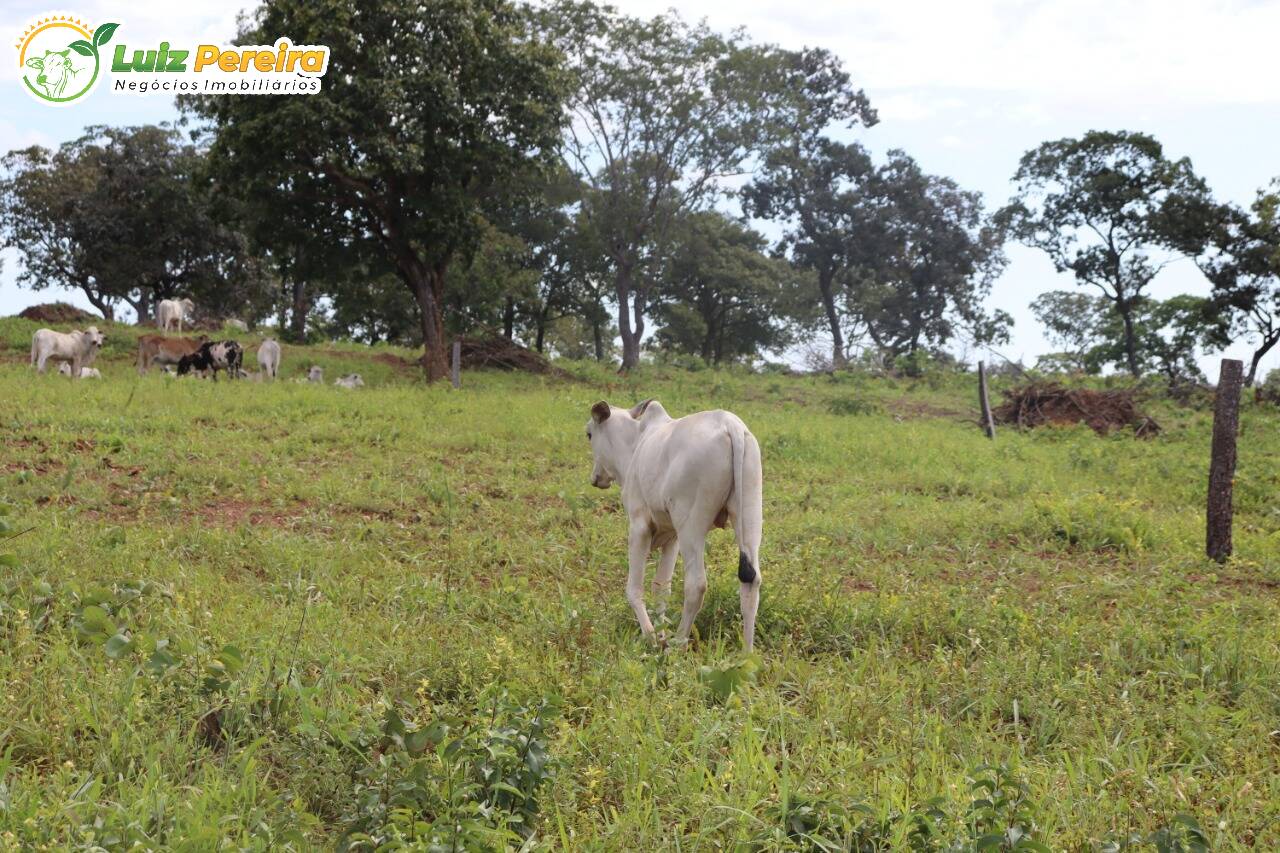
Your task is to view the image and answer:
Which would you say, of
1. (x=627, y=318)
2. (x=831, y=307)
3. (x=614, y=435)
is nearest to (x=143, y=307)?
→ (x=627, y=318)

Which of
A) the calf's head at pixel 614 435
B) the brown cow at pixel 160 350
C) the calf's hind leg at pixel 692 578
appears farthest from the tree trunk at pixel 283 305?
the calf's hind leg at pixel 692 578

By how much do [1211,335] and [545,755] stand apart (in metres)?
30.5

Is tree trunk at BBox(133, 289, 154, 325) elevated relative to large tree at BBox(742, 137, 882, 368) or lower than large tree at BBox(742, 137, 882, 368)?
lower

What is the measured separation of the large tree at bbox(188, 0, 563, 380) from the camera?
1883 centimetres

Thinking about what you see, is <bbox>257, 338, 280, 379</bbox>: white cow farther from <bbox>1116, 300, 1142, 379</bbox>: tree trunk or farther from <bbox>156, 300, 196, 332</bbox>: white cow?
<bbox>1116, 300, 1142, 379</bbox>: tree trunk

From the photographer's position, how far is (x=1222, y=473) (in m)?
8.71

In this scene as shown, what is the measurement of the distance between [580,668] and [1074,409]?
54.6ft

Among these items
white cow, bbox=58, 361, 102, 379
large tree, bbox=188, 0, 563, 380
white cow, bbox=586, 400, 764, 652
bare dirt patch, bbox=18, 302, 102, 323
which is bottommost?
white cow, bbox=586, 400, 764, 652

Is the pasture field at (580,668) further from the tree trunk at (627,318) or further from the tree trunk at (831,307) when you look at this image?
the tree trunk at (831,307)

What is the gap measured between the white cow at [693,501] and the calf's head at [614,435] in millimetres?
439

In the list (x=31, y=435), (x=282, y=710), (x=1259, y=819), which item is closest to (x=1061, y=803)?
(x=1259, y=819)

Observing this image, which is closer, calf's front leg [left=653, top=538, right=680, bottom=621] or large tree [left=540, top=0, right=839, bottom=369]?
calf's front leg [left=653, top=538, right=680, bottom=621]

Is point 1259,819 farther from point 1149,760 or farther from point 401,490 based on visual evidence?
point 401,490

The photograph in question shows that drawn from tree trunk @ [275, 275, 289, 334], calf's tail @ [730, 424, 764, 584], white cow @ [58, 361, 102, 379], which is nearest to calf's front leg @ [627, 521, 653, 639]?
calf's tail @ [730, 424, 764, 584]
